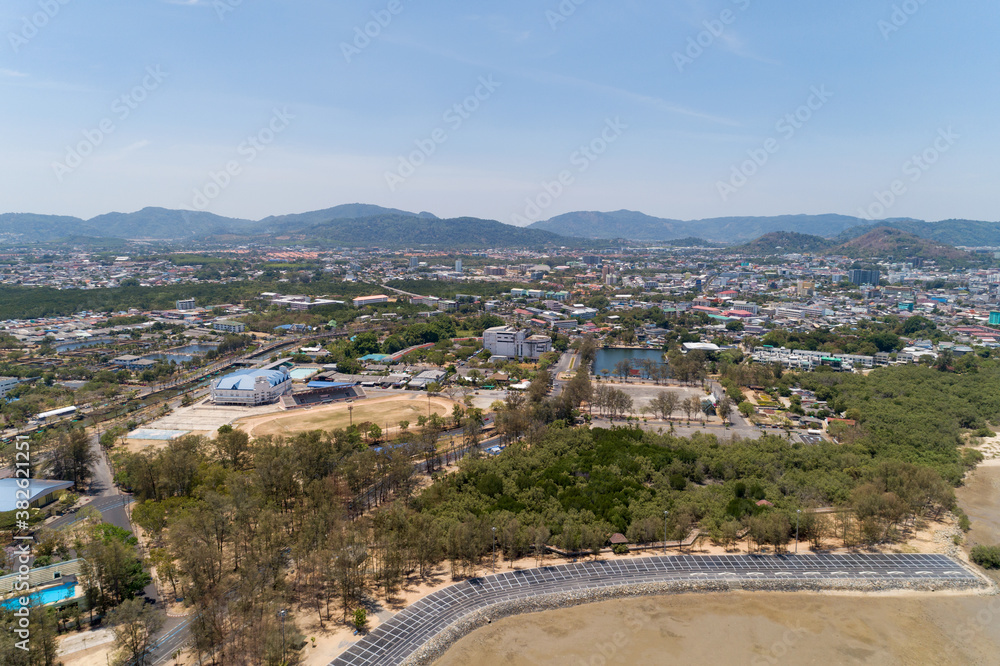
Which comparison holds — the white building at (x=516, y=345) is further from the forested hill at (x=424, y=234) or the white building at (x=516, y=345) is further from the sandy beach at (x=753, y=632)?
the forested hill at (x=424, y=234)

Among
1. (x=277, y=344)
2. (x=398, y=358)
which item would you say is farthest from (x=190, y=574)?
(x=277, y=344)

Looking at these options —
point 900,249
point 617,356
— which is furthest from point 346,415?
point 900,249

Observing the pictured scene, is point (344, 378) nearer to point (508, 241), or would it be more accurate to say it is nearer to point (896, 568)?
point (896, 568)

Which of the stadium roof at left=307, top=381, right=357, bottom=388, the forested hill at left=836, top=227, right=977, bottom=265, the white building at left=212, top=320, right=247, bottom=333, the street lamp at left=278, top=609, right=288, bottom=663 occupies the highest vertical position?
the forested hill at left=836, top=227, right=977, bottom=265

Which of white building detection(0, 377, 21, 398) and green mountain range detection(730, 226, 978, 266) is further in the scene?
green mountain range detection(730, 226, 978, 266)

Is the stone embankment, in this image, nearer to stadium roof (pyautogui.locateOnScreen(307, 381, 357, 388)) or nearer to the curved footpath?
the curved footpath
